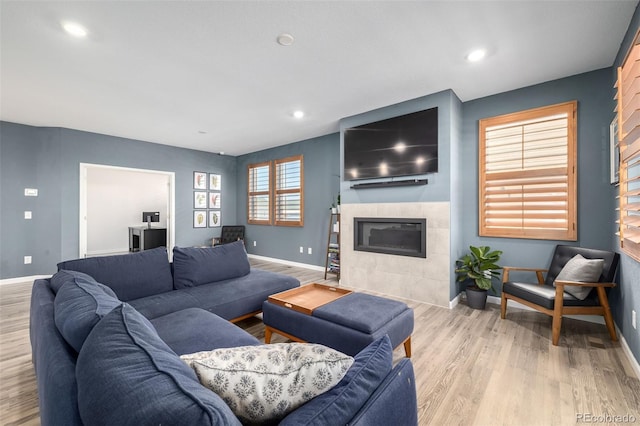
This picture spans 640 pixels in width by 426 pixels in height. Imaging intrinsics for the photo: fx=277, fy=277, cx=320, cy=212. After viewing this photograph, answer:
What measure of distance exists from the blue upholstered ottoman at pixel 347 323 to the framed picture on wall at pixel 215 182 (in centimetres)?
520

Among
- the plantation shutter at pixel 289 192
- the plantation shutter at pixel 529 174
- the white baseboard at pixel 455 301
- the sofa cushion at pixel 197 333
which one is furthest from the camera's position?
the plantation shutter at pixel 289 192

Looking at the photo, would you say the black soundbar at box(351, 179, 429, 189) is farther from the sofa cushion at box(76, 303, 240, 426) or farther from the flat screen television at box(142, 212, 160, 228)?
the flat screen television at box(142, 212, 160, 228)

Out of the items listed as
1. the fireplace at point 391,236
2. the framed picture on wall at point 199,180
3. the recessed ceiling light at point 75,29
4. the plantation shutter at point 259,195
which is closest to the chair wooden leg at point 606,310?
the fireplace at point 391,236

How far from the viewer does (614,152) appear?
8.60ft

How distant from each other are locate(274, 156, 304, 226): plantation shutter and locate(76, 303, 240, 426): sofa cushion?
5.01m

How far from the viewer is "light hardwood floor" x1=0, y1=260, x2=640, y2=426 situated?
5.46 feet

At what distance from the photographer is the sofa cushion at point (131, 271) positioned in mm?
2336

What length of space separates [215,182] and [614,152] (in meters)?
6.95

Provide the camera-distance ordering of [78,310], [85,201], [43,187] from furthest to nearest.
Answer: [85,201], [43,187], [78,310]

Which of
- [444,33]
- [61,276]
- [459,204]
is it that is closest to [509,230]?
[459,204]

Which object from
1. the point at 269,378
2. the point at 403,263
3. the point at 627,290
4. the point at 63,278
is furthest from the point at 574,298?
the point at 63,278

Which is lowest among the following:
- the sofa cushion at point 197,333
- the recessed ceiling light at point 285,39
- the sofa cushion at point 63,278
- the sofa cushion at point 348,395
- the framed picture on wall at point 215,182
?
the sofa cushion at point 197,333

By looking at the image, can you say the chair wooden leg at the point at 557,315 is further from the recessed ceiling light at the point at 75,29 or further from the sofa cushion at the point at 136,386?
the recessed ceiling light at the point at 75,29

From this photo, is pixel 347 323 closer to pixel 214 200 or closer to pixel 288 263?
pixel 288 263
